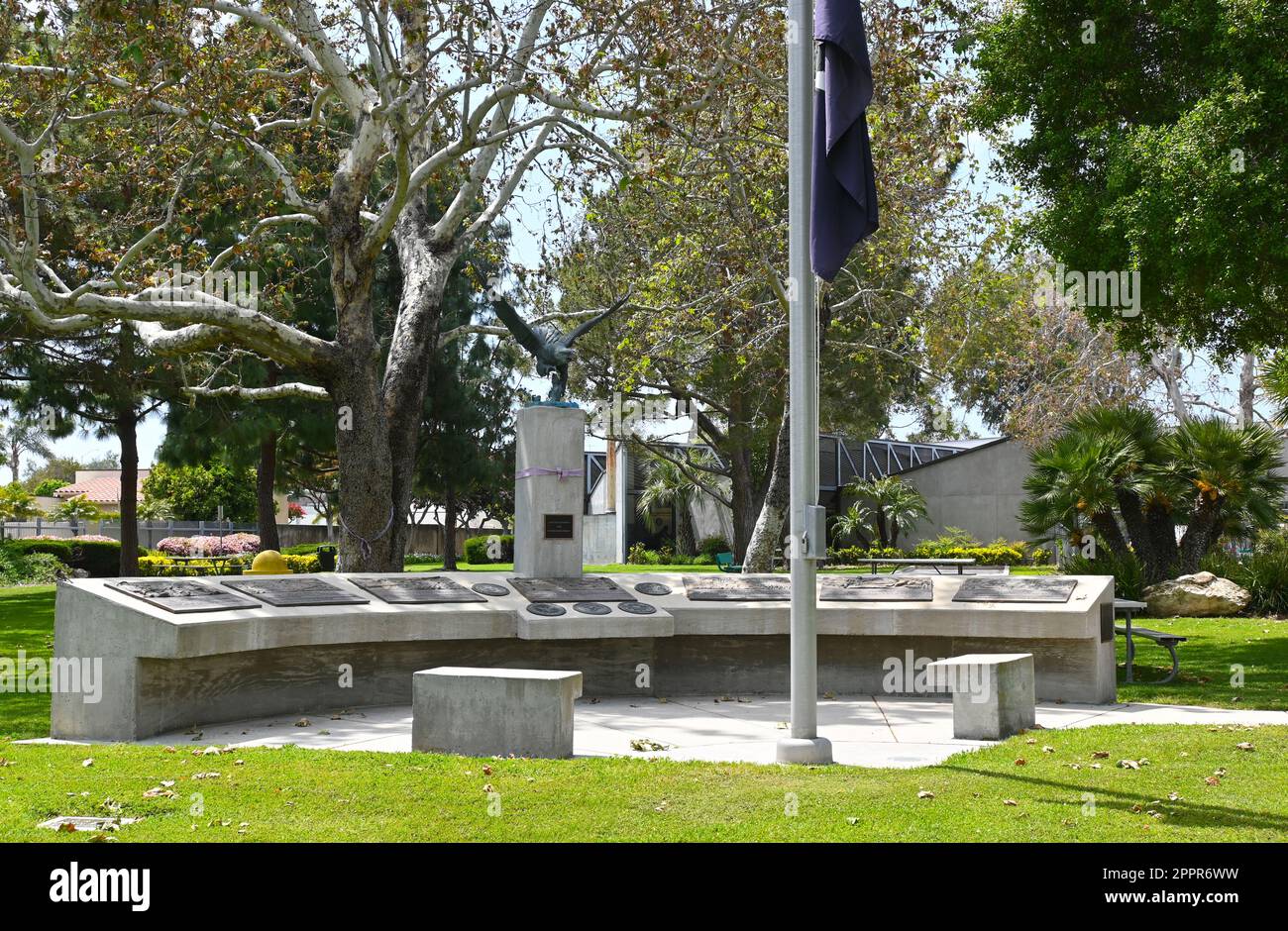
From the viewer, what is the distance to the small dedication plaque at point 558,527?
12.6 meters

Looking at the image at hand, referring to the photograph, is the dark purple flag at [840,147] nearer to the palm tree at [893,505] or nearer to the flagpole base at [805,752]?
the flagpole base at [805,752]

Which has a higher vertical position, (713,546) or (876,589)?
(876,589)

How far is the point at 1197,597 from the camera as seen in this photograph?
1977 centimetres

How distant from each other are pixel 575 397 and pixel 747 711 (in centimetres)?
2637

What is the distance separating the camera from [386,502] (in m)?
15.3

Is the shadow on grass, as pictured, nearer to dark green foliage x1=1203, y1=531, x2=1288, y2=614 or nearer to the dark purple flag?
the dark purple flag

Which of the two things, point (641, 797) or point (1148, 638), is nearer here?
point (641, 797)

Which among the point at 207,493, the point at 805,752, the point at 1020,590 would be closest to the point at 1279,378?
the point at 1020,590

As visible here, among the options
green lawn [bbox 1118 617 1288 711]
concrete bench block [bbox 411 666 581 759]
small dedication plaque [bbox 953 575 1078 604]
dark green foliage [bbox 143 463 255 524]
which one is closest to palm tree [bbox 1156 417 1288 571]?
green lawn [bbox 1118 617 1288 711]

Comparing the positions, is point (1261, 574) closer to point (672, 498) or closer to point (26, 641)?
point (26, 641)

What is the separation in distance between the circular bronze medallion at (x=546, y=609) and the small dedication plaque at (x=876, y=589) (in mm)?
2811

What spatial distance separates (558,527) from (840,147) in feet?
19.3

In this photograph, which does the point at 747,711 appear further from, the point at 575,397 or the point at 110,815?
the point at 575,397

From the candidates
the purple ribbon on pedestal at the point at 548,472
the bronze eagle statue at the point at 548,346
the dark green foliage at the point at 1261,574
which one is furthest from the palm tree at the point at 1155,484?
the purple ribbon on pedestal at the point at 548,472
